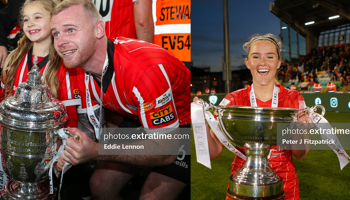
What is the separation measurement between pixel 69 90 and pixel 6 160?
0.43 m

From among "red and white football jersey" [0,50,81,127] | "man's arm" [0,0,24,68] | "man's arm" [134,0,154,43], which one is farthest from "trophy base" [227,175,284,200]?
"man's arm" [0,0,24,68]

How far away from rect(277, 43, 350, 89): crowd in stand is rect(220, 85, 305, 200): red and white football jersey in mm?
91

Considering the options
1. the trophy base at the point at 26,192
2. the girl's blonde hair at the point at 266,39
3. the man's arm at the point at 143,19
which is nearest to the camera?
the girl's blonde hair at the point at 266,39

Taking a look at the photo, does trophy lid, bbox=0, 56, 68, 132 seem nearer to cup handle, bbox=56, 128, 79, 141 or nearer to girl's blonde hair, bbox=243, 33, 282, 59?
cup handle, bbox=56, 128, 79, 141

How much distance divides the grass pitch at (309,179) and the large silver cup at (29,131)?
0.96m

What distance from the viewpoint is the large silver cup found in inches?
34.3

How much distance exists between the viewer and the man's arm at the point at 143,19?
54.7 inches

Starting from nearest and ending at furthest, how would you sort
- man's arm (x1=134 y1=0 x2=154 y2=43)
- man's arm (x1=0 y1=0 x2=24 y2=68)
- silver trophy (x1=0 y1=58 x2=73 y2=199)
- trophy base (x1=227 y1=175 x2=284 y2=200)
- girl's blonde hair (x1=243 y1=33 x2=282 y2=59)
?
trophy base (x1=227 y1=175 x2=284 y2=200) → girl's blonde hair (x1=243 y1=33 x2=282 y2=59) → silver trophy (x1=0 y1=58 x2=73 y2=199) → man's arm (x1=134 y1=0 x2=154 y2=43) → man's arm (x1=0 y1=0 x2=24 y2=68)

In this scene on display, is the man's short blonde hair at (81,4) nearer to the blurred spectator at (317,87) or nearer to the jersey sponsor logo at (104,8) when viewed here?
the jersey sponsor logo at (104,8)

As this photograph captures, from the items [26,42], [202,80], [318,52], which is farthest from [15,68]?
[318,52]

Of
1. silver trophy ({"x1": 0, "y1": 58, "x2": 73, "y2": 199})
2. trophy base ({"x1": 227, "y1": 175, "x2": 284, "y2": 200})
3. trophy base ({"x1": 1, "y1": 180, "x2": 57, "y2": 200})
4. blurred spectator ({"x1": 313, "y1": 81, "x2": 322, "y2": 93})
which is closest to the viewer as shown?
trophy base ({"x1": 227, "y1": 175, "x2": 284, "y2": 200})

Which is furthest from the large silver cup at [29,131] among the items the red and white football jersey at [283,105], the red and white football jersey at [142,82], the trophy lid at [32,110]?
the red and white football jersey at [283,105]

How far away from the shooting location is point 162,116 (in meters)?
1.01

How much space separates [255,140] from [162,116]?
47cm
